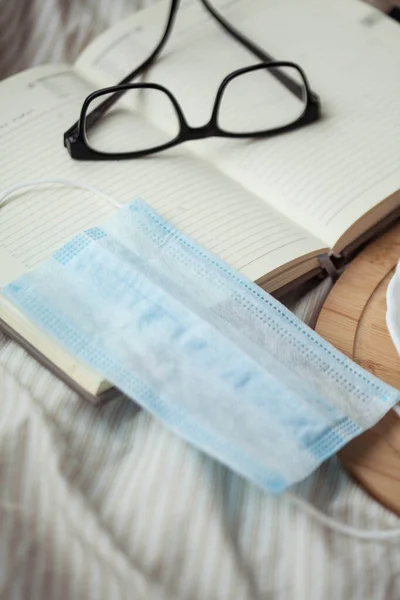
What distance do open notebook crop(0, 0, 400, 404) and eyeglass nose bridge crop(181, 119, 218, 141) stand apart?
0.01 metres

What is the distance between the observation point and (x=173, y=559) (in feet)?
1.42

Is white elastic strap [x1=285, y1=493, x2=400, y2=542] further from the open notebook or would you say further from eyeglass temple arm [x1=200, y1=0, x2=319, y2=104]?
eyeglass temple arm [x1=200, y1=0, x2=319, y2=104]

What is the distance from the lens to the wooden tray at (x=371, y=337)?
0.47m

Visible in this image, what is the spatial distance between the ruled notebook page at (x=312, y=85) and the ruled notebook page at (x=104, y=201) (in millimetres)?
23

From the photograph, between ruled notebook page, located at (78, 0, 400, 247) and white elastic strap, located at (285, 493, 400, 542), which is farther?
A: ruled notebook page, located at (78, 0, 400, 247)

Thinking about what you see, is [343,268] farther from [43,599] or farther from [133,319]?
[43,599]

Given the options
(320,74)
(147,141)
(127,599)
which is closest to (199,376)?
(127,599)

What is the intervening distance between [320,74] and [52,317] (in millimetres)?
366

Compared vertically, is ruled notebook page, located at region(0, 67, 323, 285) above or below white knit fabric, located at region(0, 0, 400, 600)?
above

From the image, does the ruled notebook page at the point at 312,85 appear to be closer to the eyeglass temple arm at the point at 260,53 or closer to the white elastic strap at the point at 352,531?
the eyeglass temple arm at the point at 260,53

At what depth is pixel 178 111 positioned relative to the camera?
0.63m

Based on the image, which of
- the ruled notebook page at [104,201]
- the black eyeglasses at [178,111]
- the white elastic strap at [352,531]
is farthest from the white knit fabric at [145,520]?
the black eyeglasses at [178,111]

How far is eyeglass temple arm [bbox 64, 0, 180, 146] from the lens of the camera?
0.62m

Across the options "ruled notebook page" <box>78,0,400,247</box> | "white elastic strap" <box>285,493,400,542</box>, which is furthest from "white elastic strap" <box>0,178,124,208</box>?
"white elastic strap" <box>285,493,400,542</box>
